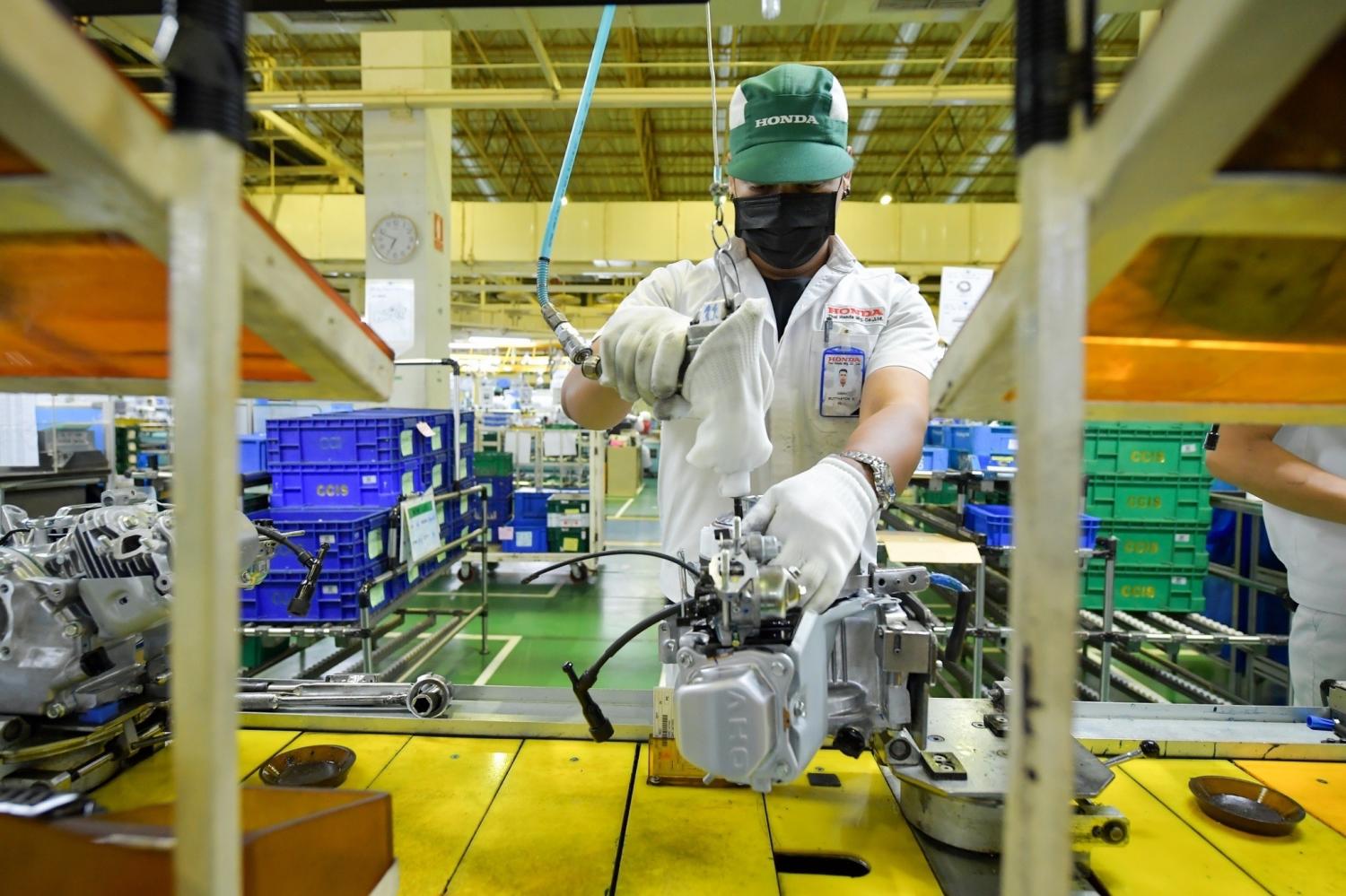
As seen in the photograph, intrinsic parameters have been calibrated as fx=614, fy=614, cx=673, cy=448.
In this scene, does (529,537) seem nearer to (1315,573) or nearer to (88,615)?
(88,615)

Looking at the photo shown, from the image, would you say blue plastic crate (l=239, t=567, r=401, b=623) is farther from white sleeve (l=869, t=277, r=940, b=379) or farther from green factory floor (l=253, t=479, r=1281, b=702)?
white sleeve (l=869, t=277, r=940, b=379)

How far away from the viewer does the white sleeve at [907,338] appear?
4.88ft

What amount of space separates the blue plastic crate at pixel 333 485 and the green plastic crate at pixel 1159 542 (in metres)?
4.58

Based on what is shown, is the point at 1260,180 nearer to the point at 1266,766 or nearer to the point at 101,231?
the point at 101,231

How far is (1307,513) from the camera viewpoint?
6.36 feet

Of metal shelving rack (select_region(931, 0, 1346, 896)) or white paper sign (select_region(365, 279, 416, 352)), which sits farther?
white paper sign (select_region(365, 279, 416, 352))

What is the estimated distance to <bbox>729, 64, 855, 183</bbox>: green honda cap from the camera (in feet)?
4.42

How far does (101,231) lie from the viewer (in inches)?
21.4

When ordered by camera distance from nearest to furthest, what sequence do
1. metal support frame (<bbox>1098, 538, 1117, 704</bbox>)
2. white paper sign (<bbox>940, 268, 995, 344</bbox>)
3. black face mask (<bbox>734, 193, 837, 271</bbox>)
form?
1. black face mask (<bbox>734, 193, 837, 271</bbox>)
2. metal support frame (<bbox>1098, 538, 1117, 704</bbox>)
3. white paper sign (<bbox>940, 268, 995, 344</bbox>)

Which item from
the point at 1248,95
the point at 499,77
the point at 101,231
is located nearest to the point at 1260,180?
the point at 1248,95

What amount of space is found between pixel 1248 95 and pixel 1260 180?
0.09 m

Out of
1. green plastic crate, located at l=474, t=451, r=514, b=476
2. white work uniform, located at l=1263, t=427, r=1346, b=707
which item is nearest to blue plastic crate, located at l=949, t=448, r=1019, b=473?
white work uniform, located at l=1263, t=427, r=1346, b=707

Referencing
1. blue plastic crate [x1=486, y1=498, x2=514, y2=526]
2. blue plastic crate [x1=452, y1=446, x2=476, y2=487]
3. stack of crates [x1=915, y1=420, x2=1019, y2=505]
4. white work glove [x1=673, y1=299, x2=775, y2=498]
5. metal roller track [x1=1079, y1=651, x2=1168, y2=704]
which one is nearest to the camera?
white work glove [x1=673, y1=299, x2=775, y2=498]

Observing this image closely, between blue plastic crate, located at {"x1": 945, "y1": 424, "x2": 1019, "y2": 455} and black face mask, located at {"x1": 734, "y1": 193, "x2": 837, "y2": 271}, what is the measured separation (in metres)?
3.66
